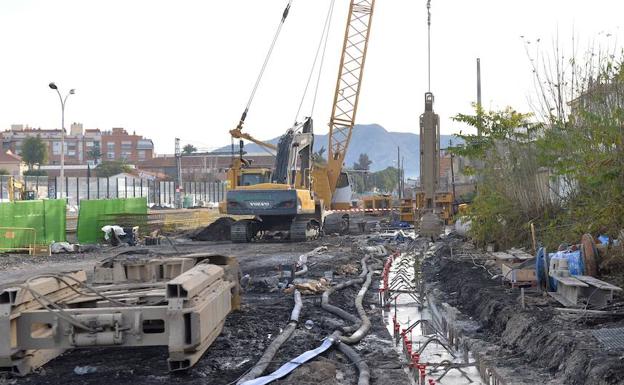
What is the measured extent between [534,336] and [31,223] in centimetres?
2194

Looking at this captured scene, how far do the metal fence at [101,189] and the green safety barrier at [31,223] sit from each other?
64.5 feet

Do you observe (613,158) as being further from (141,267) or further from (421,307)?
(141,267)

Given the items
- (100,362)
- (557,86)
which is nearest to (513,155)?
(557,86)

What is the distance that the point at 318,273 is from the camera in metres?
17.7

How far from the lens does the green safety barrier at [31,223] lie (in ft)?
84.8

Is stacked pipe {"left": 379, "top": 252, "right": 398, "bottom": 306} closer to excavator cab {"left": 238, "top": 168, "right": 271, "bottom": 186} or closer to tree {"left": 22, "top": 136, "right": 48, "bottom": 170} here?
excavator cab {"left": 238, "top": 168, "right": 271, "bottom": 186}

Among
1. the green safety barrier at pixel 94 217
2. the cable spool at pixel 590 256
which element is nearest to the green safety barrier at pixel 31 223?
the green safety barrier at pixel 94 217

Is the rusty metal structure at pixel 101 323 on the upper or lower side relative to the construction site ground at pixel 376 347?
upper

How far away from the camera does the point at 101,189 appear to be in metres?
59.4

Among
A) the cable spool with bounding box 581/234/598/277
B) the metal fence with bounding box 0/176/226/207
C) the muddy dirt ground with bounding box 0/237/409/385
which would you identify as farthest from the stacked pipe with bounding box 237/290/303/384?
the metal fence with bounding box 0/176/226/207

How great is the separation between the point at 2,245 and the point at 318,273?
1320 centimetres

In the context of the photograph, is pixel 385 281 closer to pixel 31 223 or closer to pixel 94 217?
pixel 31 223

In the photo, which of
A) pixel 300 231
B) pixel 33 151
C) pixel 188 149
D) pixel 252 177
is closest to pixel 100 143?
pixel 188 149

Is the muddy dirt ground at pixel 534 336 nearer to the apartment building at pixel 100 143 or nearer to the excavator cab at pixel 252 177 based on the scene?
the excavator cab at pixel 252 177
